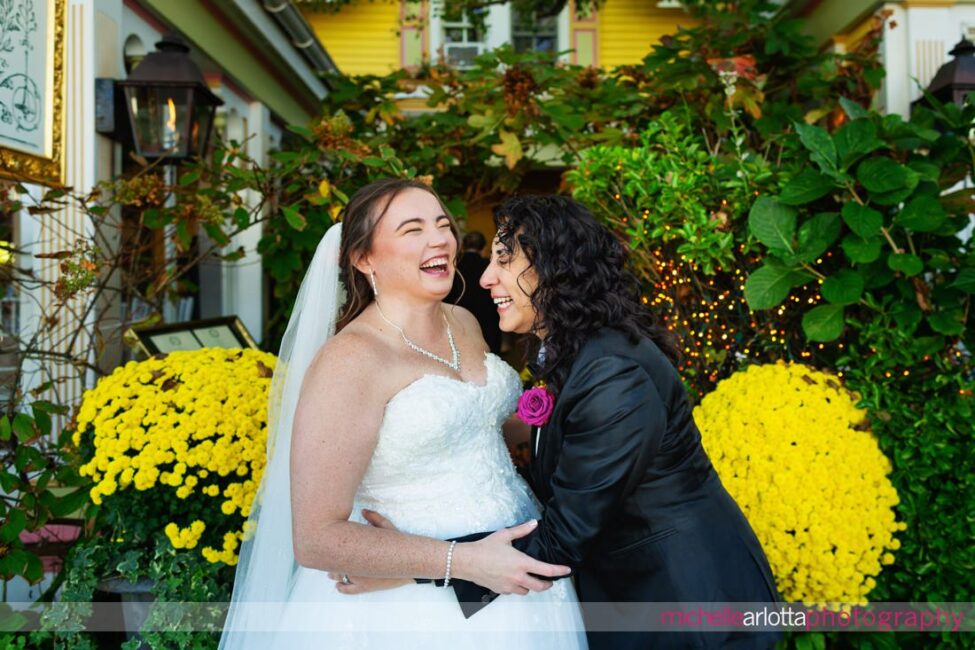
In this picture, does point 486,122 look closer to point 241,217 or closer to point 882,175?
point 241,217

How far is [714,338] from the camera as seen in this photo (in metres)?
3.64

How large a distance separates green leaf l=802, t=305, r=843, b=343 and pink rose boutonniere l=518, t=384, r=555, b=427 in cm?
171

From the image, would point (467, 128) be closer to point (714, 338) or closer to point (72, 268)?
point (714, 338)

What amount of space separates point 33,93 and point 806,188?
11.2 ft

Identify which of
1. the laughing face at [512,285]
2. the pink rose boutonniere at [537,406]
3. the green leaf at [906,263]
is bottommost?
the pink rose boutonniere at [537,406]

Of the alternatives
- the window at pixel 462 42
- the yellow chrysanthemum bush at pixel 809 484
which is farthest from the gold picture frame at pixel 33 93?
the window at pixel 462 42

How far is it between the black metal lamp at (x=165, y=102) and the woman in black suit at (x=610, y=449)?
2425mm

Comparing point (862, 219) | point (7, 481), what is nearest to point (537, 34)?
point (862, 219)

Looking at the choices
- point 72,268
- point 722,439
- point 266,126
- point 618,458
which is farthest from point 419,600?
point 266,126

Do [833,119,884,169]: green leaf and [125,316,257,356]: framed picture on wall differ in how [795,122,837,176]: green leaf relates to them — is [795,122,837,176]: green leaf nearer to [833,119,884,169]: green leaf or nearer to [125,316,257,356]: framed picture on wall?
[833,119,884,169]: green leaf

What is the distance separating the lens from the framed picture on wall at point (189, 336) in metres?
3.71

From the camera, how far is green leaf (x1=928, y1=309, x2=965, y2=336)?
123 inches

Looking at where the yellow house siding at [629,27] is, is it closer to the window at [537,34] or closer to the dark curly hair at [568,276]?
the window at [537,34]

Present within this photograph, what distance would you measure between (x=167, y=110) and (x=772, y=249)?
118 inches
